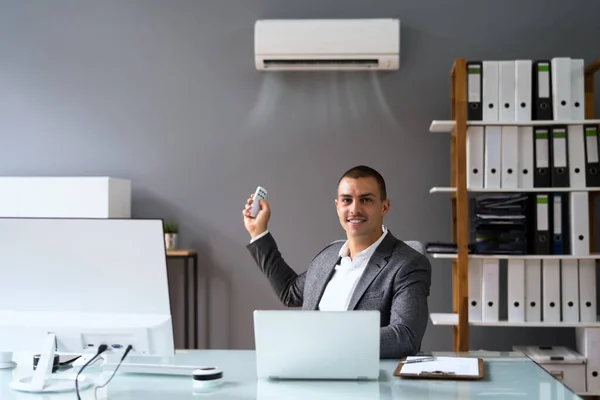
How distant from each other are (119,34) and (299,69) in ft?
3.69

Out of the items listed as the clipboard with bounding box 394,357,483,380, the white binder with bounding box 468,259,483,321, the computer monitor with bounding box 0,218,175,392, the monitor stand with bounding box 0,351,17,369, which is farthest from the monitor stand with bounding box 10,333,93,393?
the white binder with bounding box 468,259,483,321

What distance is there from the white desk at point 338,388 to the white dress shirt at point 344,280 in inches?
25.3

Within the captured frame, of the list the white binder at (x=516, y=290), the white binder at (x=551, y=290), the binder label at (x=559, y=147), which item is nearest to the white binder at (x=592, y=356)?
the white binder at (x=551, y=290)

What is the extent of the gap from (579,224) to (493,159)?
553mm

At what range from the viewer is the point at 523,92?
3975mm

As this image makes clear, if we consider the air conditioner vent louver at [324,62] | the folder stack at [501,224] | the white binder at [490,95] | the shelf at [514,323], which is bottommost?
the shelf at [514,323]

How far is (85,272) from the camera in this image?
1980 millimetres

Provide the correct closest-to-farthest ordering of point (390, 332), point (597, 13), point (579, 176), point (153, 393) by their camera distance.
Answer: point (153, 393)
point (390, 332)
point (579, 176)
point (597, 13)

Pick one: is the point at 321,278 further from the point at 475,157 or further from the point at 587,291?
the point at 587,291

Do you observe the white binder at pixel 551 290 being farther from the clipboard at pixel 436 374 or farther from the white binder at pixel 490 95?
the clipboard at pixel 436 374

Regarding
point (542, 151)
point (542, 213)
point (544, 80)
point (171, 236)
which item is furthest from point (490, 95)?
point (171, 236)

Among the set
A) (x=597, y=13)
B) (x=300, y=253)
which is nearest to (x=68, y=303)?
(x=300, y=253)

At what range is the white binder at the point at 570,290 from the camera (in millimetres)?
3957

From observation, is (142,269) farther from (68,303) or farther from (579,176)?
(579,176)
